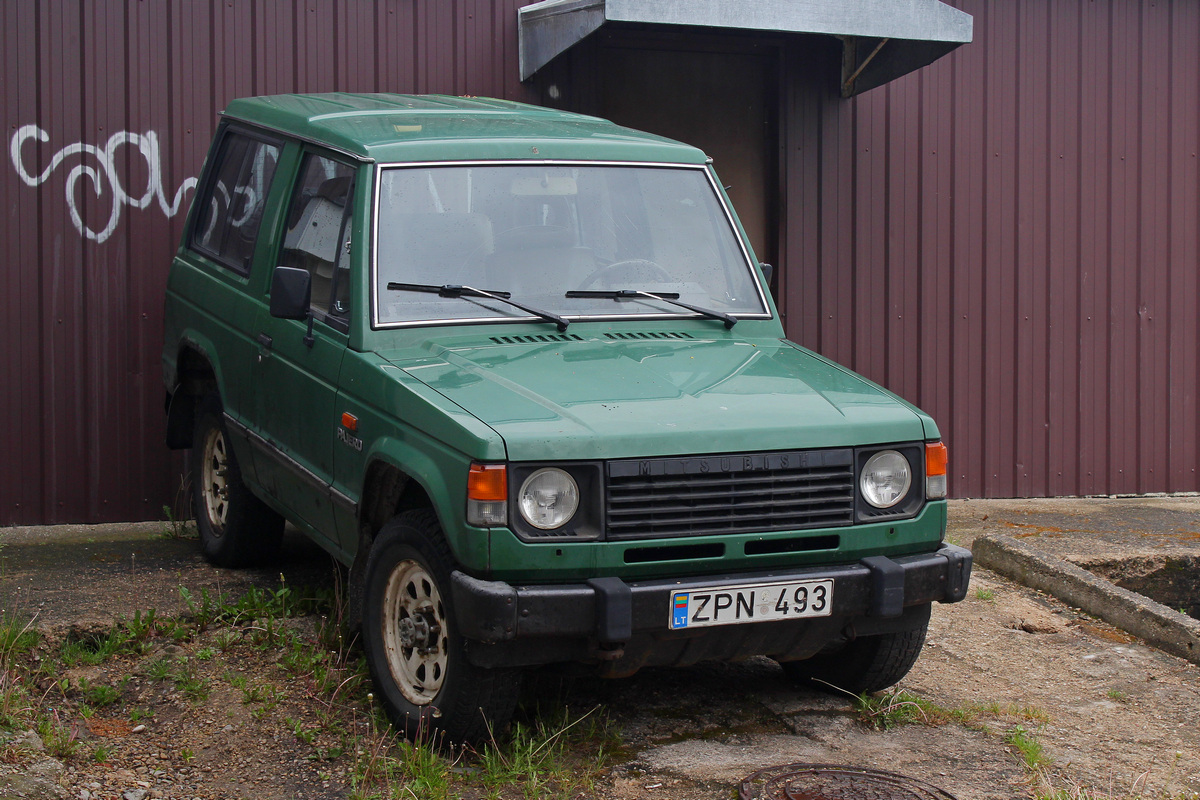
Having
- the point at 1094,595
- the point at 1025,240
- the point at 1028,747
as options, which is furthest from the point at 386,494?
the point at 1025,240

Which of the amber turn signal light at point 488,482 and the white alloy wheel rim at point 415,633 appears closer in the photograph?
the amber turn signal light at point 488,482

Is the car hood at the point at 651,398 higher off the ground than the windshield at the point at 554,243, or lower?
lower

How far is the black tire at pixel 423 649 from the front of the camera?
3.92 meters

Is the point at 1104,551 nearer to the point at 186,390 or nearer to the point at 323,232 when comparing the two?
the point at 323,232

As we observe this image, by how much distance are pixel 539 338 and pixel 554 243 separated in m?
0.46

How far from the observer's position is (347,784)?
3.97 metres

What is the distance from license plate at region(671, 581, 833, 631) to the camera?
12.6 ft

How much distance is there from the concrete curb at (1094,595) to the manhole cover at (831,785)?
2061 millimetres

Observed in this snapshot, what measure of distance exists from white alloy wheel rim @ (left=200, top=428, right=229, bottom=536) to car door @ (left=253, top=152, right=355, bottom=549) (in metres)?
0.77

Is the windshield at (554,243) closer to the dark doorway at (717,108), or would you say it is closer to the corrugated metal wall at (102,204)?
the corrugated metal wall at (102,204)

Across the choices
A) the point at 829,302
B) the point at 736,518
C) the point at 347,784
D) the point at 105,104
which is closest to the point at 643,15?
the point at 829,302

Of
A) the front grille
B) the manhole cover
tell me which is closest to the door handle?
the front grille

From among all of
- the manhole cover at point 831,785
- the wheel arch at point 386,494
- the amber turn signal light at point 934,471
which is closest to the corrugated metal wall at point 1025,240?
the amber turn signal light at point 934,471

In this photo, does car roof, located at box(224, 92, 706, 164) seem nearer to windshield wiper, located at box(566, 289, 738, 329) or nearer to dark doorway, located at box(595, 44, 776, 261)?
windshield wiper, located at box(566, 289, 738, 329)
